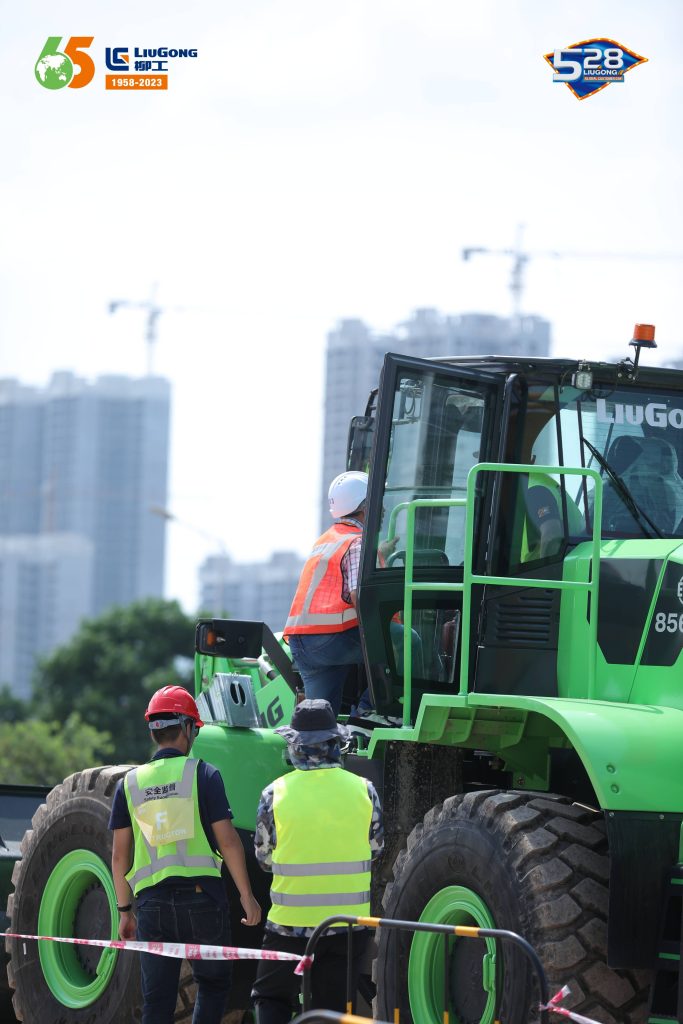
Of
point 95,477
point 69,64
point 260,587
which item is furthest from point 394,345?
point 69,64

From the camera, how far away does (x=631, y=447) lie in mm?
8031

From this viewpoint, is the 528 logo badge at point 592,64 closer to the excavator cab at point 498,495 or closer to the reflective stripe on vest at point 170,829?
the excavator cab at point 498,495

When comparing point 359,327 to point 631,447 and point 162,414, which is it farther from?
point 631,447

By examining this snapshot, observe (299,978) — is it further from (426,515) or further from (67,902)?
(67,902)

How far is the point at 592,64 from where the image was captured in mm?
12430

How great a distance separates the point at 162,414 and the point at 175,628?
121 m

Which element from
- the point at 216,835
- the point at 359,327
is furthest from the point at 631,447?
the point at 359,327

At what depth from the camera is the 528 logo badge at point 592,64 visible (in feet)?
40.3

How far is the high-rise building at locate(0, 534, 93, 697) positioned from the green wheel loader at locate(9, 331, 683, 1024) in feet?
491

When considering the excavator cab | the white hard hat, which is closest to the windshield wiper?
the excavator cab

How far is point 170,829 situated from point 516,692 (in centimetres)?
176

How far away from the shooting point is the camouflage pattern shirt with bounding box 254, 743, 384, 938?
653 centimetres

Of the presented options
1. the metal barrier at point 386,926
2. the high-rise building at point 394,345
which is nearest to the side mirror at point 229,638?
the metal barrier at point 386,926

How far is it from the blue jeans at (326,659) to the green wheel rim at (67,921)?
1.56m
